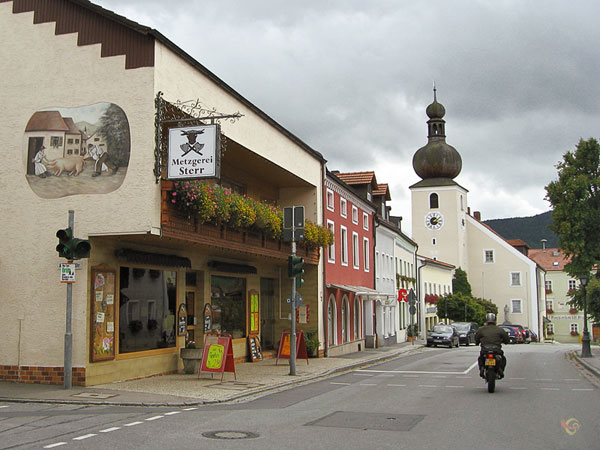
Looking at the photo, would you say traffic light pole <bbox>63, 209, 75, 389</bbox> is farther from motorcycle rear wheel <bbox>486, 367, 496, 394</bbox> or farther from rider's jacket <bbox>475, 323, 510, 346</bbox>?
motorcycle rear wheel <bbox>486, 367, 496, 394</bbox>

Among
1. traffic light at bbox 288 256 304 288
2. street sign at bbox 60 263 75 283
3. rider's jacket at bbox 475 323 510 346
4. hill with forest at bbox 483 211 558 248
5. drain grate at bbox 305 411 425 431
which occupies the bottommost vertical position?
drain grate at bbox 305 411 425 431

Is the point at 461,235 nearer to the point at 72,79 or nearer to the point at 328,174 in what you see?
the point at 328,174

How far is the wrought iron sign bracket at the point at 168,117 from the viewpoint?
15.7 metres

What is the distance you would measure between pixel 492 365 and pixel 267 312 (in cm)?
1294

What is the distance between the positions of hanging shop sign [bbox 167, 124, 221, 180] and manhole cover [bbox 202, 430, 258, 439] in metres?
6.67

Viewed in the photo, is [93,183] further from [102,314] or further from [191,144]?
[102,314]

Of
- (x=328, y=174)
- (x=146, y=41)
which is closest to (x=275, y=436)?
(x=146, y=41)

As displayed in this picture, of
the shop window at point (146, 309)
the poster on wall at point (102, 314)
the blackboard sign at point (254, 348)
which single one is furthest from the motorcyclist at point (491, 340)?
the blackboard sign at point (254, 348)

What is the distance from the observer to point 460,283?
8412cm

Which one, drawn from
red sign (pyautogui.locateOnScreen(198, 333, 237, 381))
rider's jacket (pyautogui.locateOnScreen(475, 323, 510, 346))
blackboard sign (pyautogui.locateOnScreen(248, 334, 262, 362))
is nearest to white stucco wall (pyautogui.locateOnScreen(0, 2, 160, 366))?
red sign (pyautogui.locateOnScreen(198, 333, 237, 381))

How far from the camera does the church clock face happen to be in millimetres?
90062

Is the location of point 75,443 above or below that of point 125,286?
below

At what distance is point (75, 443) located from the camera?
9.04 m

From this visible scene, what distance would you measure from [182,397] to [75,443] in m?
5.06
